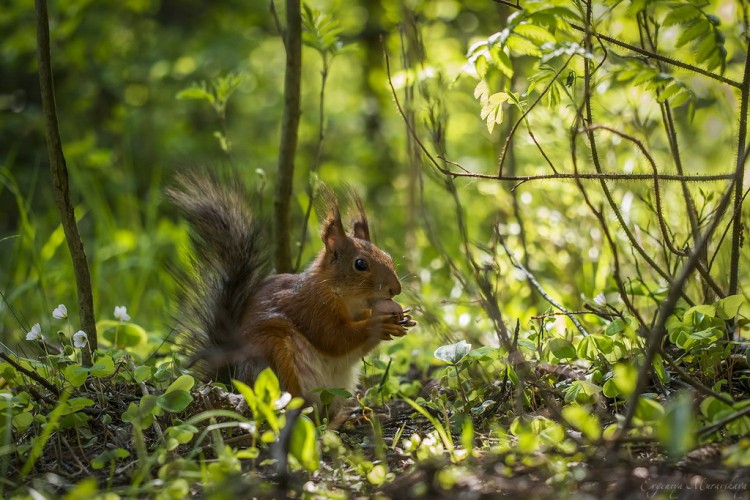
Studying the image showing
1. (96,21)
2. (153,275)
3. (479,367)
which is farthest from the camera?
(96,21)

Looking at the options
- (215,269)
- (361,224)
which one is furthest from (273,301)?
(361,224)

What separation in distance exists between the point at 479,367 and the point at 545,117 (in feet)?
5.57

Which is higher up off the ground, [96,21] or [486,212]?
[96,21]

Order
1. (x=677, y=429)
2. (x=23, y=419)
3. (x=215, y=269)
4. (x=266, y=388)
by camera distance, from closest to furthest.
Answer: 1. (x=677, y=429)
2. (x=266, y=388)
3. (x=23, y=419)
4. (x=215, y=269)

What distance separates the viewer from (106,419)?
78.7 inches

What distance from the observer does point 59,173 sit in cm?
215

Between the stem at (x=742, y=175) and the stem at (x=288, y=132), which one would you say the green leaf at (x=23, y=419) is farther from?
the stem at (x=742, y=175)

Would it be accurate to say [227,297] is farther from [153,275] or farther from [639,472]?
[153,275]

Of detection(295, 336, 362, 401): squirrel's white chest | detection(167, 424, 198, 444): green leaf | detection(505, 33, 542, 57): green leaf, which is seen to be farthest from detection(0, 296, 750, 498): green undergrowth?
detection(505, 33, 542, 57): green leaf

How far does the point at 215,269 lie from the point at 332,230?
1.46ft

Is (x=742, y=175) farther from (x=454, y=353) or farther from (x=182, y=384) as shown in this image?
(x=182, y=384)

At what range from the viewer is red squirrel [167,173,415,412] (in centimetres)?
239

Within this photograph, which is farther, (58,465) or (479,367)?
(479,367)

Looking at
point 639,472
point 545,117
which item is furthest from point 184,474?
point 545,117
